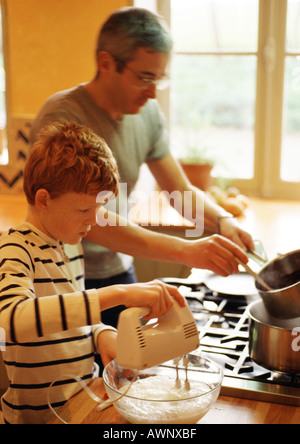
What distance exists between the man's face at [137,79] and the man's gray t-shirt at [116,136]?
92mm

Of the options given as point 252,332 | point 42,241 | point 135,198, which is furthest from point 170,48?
point 135,198

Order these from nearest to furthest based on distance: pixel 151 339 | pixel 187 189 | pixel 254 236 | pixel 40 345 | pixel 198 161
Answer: pixel 151 339 → pixel 40 345 → pixel 187 189 → pixel 254 236 → pixel 198 161

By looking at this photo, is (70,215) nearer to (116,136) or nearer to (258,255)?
(258,255)

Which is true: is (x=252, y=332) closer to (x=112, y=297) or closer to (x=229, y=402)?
(x=229, y=402)

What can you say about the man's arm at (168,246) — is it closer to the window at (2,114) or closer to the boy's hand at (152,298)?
the boy's hand at (152,298)

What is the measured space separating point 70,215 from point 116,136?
670 millimetres

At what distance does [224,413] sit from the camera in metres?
1.06

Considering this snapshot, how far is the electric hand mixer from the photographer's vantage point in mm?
968

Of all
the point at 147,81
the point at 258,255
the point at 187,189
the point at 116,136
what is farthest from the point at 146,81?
the point at 258,255

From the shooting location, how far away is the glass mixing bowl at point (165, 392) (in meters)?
0.97

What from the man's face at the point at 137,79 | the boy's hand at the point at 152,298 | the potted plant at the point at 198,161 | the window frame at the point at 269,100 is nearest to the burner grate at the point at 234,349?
the boy's hand at the point at 152,298

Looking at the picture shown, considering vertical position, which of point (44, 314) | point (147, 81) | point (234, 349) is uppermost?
point (147, 81)

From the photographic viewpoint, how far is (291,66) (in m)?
2.73

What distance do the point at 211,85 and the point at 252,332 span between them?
191 cm
